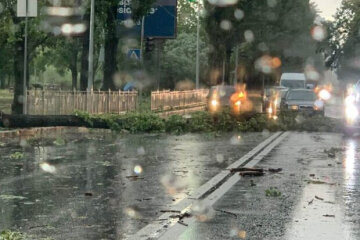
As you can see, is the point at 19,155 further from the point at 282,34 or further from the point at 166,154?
the point at 282,34

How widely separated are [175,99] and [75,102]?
48.1ft

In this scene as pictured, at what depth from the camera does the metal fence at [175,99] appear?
37.1m

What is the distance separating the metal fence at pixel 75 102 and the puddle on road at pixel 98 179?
5.72 meters

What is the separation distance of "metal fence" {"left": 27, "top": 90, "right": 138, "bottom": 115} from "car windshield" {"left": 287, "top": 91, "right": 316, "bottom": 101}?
28.5ft

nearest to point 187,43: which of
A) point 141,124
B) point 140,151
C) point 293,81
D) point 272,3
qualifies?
point 272,3

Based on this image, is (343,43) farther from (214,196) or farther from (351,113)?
(214,196)

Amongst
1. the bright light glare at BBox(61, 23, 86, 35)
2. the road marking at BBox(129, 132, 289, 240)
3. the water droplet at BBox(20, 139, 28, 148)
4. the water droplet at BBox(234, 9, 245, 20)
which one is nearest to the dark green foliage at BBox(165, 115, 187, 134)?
the water droplet at BBox(20, 139, 28, 148)

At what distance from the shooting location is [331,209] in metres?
8.52

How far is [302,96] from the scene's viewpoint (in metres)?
34.2

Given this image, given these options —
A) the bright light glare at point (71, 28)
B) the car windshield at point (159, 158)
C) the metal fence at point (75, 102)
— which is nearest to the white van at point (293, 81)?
the car windshield at point (159, 158)

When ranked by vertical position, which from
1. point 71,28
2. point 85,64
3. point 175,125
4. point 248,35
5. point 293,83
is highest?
point 248,35

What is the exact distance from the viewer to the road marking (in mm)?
6969

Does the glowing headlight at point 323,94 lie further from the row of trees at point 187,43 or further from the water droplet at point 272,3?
the water droplet at point 272,3

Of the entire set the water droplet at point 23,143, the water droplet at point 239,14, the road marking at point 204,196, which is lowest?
the water droplet at point 23,143
